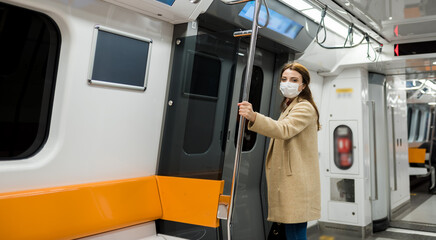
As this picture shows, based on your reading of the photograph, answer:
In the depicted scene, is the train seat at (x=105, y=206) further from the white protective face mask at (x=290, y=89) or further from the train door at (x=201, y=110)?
the white protective face mask at (x=290, y=89)

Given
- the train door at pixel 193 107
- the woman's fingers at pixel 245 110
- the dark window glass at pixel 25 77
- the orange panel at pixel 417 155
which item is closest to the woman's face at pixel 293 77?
the train door at pixel 193 107

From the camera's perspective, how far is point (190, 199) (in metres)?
2.19

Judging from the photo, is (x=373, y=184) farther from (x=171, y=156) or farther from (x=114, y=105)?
(x=114, y=105)

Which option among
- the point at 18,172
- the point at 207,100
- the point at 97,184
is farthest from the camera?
the point at 207,100

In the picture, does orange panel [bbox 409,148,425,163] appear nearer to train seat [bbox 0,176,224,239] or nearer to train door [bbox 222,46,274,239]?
train door [bbox 222,46,274,239]

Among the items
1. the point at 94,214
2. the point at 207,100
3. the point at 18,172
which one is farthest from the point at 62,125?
the point at 207,100

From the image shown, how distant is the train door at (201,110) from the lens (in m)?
2.12

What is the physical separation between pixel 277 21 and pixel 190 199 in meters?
1.80

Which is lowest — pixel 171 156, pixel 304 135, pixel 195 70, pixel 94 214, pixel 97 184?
pixel 94 214

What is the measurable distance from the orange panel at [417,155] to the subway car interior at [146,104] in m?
4.60

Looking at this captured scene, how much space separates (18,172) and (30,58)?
2.13 ft

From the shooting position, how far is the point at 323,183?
14.8ft

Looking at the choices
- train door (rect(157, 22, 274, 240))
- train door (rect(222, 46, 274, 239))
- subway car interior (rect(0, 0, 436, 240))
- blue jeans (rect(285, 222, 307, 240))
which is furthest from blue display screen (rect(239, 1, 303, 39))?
blue jeans (rect(285, 222, 307, 240))

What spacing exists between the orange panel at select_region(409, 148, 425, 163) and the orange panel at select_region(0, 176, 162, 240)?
723 cm
